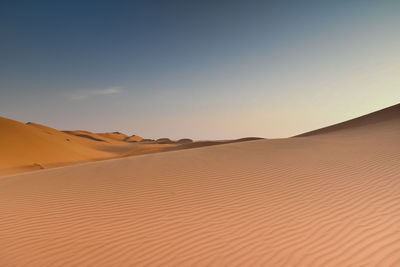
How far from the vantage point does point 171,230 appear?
11.5ft

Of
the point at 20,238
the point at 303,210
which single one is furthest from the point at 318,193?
the point at 20,238

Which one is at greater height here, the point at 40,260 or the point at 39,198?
the point at 39,198

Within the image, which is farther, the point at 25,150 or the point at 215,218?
the point at 25,150

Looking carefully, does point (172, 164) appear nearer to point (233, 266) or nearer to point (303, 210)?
point (303, 210)

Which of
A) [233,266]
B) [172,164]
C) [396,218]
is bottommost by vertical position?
[233,266]

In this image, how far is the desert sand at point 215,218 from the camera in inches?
113

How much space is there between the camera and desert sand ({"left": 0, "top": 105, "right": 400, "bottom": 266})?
9.45ft

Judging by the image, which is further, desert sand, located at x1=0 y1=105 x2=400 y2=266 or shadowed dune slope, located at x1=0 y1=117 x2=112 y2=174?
shadowed dune slope, located at x1=0 y1=117 x2=112 y2=174

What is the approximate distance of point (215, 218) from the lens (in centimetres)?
377

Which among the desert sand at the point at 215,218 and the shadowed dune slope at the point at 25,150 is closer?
the desert sand at the point at 215,218

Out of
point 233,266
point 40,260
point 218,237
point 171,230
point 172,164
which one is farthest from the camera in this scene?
point 172,164

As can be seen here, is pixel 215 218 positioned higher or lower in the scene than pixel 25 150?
lower

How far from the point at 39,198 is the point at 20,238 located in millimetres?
1974

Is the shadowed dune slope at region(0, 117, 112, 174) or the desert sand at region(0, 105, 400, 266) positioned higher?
the shadowed dune slope at region(0, 117, 112, 174)
